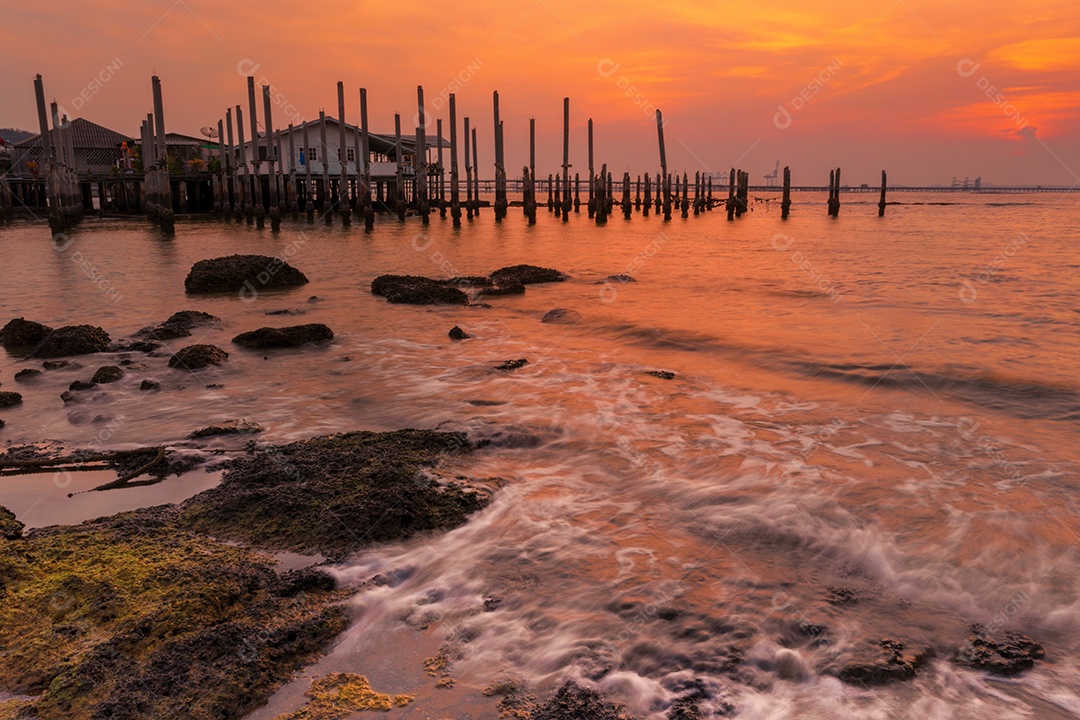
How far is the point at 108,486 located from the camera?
511cm

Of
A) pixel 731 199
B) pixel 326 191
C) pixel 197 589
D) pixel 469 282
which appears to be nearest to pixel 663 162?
pixel 731 199

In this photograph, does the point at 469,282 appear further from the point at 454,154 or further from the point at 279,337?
the point at 454,154

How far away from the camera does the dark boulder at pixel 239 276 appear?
15.7 meters

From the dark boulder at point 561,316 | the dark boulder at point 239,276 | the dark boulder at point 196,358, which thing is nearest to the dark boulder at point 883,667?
the dark boulder at point 196,358

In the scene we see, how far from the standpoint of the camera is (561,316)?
1304 cm

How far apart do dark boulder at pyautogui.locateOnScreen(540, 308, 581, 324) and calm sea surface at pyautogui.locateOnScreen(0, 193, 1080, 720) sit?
25cm

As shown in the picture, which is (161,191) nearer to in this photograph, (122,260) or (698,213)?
(122,260)

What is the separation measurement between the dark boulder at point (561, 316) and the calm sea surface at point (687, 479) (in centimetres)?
25

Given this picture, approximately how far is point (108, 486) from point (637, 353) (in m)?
7.04

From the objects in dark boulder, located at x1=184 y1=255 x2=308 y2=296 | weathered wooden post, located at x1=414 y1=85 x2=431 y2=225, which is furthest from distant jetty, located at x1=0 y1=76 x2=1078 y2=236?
dark boulder, located at x1=184 y1=255 x2=308 y2=296

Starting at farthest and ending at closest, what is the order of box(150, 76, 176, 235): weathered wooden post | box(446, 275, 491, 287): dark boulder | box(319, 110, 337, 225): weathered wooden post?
1. box(319, 110, 337, 225): weathered wooden post
2. box(150, 76, 176, 235): weathered wooden post
3. box(446, 275, 491, 287): dark boulder

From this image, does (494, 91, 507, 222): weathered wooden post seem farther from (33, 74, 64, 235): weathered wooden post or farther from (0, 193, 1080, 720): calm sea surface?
(0, 193, 1080, 720): calm sea surface

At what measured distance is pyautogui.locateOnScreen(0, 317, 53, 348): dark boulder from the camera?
10.2 m

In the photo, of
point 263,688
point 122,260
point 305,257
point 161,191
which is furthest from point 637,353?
point 161,191
